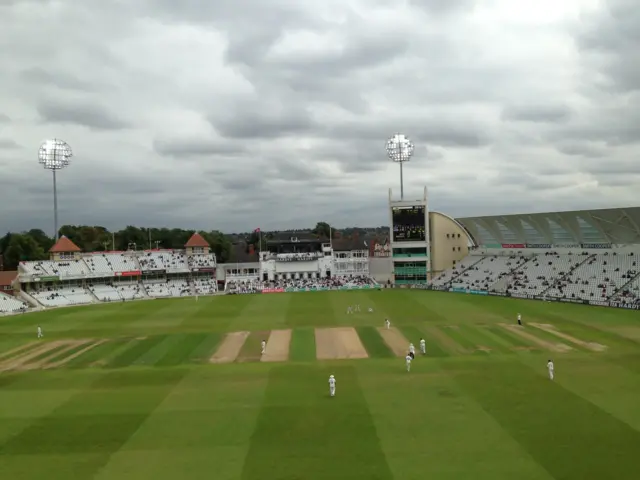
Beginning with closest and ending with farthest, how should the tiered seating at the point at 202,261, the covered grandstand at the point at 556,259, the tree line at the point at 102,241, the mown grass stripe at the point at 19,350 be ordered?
the mown grass stripe at the point at 19,350 → the covered grandstand at the point at 556,259 → the tiered seating at the point at 202,261 → the tree line at the point at 102,241

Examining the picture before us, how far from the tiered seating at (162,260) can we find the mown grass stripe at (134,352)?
32.9 m

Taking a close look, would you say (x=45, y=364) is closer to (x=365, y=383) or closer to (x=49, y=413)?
(x=49, y=413)

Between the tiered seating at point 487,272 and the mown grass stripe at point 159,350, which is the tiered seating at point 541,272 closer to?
the tiered seating at point 487,272

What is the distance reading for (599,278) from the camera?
140ft

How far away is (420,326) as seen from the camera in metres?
31.2

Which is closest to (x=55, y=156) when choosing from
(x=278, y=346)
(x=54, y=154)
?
(x=54, y=154)

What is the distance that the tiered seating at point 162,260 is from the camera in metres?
60.9

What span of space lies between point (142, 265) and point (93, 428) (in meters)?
48.5

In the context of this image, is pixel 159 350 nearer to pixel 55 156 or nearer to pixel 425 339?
pixel 425 339

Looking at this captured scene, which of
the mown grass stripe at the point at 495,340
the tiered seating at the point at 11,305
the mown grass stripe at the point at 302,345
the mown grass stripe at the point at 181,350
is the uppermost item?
the tiered seating at the point at 11,305

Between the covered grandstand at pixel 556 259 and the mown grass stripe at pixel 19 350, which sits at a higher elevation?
the covered grandstand at pixel 556 259

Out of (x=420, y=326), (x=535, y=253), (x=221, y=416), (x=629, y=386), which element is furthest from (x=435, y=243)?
(x=221, y=416)

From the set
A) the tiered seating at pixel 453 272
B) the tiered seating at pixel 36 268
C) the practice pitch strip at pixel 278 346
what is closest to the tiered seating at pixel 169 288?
the tiered seating at pixel 36 268

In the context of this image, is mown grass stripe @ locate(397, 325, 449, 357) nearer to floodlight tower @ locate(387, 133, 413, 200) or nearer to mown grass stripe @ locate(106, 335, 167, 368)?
mown grass stripe @ locate(106, 335, 167, 368)
